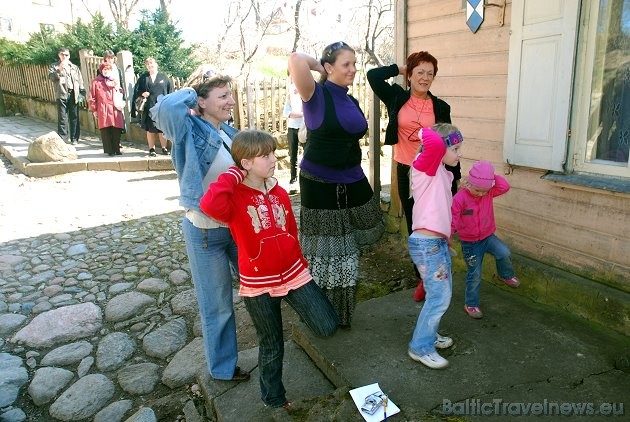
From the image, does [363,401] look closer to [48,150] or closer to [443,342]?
[443,342]

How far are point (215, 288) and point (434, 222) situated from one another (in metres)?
1.34

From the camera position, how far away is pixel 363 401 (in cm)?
254

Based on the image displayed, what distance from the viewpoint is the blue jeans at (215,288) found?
276 centimetres

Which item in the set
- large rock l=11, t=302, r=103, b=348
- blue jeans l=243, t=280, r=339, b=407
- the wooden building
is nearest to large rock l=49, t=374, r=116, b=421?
large rock l=11, t=302, r=103, b=348

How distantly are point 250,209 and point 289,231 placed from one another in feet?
0.90

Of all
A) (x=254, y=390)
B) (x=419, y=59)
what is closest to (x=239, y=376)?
(x=254, y=390)

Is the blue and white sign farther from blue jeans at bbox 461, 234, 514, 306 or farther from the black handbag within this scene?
the black handbag

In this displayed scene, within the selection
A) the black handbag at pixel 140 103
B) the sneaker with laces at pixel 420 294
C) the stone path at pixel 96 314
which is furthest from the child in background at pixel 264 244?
the black handbag at pixel 140 103

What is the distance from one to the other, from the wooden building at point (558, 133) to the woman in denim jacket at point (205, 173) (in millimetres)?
2250

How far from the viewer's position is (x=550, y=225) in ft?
12.1

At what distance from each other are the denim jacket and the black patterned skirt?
26.6 inches

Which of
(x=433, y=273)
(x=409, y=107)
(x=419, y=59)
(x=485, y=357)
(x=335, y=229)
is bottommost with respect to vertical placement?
(x=485, y=357)

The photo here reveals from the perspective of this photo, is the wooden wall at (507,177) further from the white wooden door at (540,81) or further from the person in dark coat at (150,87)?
the person in dark coat at (150,87)

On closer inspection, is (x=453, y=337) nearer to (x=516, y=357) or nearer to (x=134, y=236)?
(x=516, y=357)
